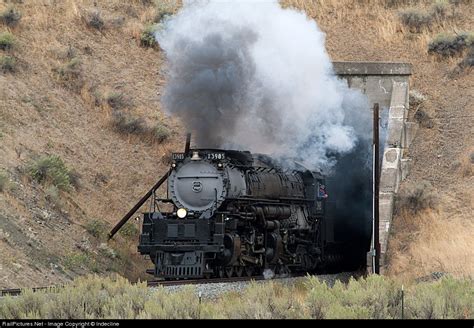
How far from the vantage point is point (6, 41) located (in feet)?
101

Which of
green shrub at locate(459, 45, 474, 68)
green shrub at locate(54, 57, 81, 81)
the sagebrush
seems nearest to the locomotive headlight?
the sagebrush

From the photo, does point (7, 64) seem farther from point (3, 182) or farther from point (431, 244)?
point (431, 244)

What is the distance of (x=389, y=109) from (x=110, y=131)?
9.60 m

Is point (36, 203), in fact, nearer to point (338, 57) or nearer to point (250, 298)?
point (250, 298)

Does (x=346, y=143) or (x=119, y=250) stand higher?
(x=346, y=143)

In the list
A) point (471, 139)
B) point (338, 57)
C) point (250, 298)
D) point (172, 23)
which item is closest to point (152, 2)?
point (338, 57)

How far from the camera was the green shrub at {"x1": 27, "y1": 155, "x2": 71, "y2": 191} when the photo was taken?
24594 mm

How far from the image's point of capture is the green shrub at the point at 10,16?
32.2 m

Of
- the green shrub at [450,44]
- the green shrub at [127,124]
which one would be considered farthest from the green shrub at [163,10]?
the green shrub at [450,44]

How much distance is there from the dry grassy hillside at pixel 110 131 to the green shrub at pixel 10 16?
7 cm

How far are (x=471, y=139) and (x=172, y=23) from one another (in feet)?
33.2

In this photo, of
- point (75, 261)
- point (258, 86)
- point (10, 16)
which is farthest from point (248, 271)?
point (10, 16)

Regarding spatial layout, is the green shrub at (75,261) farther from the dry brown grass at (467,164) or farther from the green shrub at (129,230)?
the dry brown grass at (467,164)
